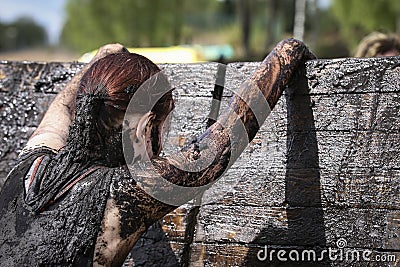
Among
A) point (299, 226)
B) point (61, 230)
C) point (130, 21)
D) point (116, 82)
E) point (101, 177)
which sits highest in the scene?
point (130, 21)

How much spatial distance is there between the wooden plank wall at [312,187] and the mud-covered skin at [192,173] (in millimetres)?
296

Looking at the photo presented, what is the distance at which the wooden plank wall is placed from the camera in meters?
2.42

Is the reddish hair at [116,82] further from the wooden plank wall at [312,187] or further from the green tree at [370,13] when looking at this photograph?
the green tree at [370,13]

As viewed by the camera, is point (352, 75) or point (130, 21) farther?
point (130, 21)

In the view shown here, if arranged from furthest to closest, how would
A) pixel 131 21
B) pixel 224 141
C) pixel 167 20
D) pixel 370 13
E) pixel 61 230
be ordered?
pixel 167 20 < pixel 131 21 < pixel 370 13 < pixel 224 141 < pixel 61 230

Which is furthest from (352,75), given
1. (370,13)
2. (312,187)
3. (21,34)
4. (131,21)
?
(21,34)

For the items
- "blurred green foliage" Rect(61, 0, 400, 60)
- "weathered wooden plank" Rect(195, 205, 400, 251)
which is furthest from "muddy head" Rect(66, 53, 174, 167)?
"blurred green foliage" Rect(61, 0, 400, 60)

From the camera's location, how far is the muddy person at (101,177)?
6.44ft

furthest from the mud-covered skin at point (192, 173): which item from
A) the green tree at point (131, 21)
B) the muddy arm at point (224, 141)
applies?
the green tree at point (131, 21)

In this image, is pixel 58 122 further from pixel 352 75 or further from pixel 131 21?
pixel 131 21

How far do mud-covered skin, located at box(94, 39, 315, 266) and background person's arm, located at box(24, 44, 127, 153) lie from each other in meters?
0.41

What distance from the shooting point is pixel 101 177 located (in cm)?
201

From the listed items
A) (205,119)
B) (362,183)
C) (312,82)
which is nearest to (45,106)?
(205,119)

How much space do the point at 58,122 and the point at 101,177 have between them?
49cm
